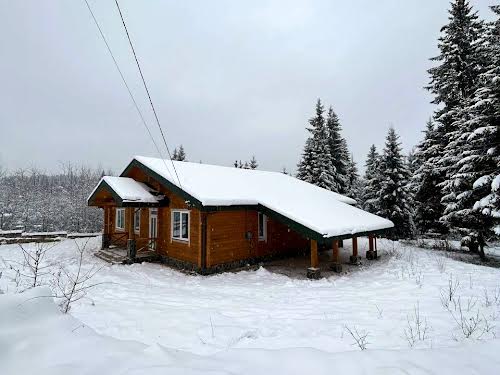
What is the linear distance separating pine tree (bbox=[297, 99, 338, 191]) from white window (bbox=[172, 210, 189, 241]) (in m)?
18.8

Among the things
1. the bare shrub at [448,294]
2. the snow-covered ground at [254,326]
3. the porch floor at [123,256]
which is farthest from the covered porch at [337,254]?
the porch floor at [123,256]

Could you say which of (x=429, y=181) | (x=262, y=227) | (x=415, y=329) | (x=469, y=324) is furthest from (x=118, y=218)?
(x=429, y=181)

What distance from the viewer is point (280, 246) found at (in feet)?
51.4

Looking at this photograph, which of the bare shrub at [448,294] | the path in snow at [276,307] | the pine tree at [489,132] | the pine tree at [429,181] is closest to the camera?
the path in snow at [276,307]

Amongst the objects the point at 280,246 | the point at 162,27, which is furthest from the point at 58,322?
the point at 280,246

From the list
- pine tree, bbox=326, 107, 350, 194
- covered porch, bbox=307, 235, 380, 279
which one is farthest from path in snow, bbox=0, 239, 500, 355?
pine tree, bbox=326, 107, 350, 194

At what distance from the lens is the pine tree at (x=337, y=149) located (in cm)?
3288

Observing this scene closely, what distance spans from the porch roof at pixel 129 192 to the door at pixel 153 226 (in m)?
1.12

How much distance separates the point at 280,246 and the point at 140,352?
1277 cm

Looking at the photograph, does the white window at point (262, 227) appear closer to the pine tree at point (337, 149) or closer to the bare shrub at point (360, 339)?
the bare shrub at point (360, 339)

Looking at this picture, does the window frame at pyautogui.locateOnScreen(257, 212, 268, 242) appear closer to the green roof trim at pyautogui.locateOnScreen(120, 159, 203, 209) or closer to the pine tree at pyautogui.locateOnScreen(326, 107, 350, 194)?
the green roof trim at pyautogui.locateOnScreen(120, 159, 203, 209)

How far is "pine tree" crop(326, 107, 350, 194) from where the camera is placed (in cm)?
3288

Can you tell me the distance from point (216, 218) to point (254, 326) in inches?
295

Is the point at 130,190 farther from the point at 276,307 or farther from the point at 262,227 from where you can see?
the point at 276,307
